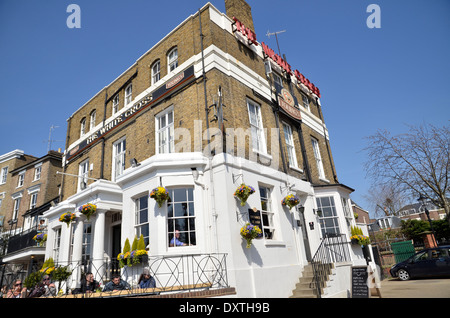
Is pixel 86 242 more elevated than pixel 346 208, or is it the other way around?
pixel 346 208

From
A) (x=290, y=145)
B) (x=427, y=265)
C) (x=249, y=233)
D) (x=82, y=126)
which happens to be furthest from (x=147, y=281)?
(x=82, y=126)

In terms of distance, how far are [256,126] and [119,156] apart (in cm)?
749

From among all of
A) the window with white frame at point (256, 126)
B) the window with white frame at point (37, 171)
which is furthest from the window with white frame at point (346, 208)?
the window with white frame at point (37, 171)

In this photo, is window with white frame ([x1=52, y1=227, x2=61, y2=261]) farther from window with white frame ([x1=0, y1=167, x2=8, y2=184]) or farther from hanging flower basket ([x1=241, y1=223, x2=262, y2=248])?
window with white frame ([x1=0, y1=167, x2=8, y2=184])

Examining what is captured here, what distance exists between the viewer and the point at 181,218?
31.1ft

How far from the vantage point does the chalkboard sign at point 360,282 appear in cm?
859

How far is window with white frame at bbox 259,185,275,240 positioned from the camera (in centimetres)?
1057

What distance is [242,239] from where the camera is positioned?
9031 mm

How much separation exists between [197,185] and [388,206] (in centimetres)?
4282

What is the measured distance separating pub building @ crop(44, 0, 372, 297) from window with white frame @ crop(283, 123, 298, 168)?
0.07 meters

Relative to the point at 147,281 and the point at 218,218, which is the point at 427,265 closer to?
the point at 218,218

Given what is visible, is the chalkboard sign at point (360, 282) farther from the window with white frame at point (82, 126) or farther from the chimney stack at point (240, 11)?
the window with white frame at point (82, 126)
